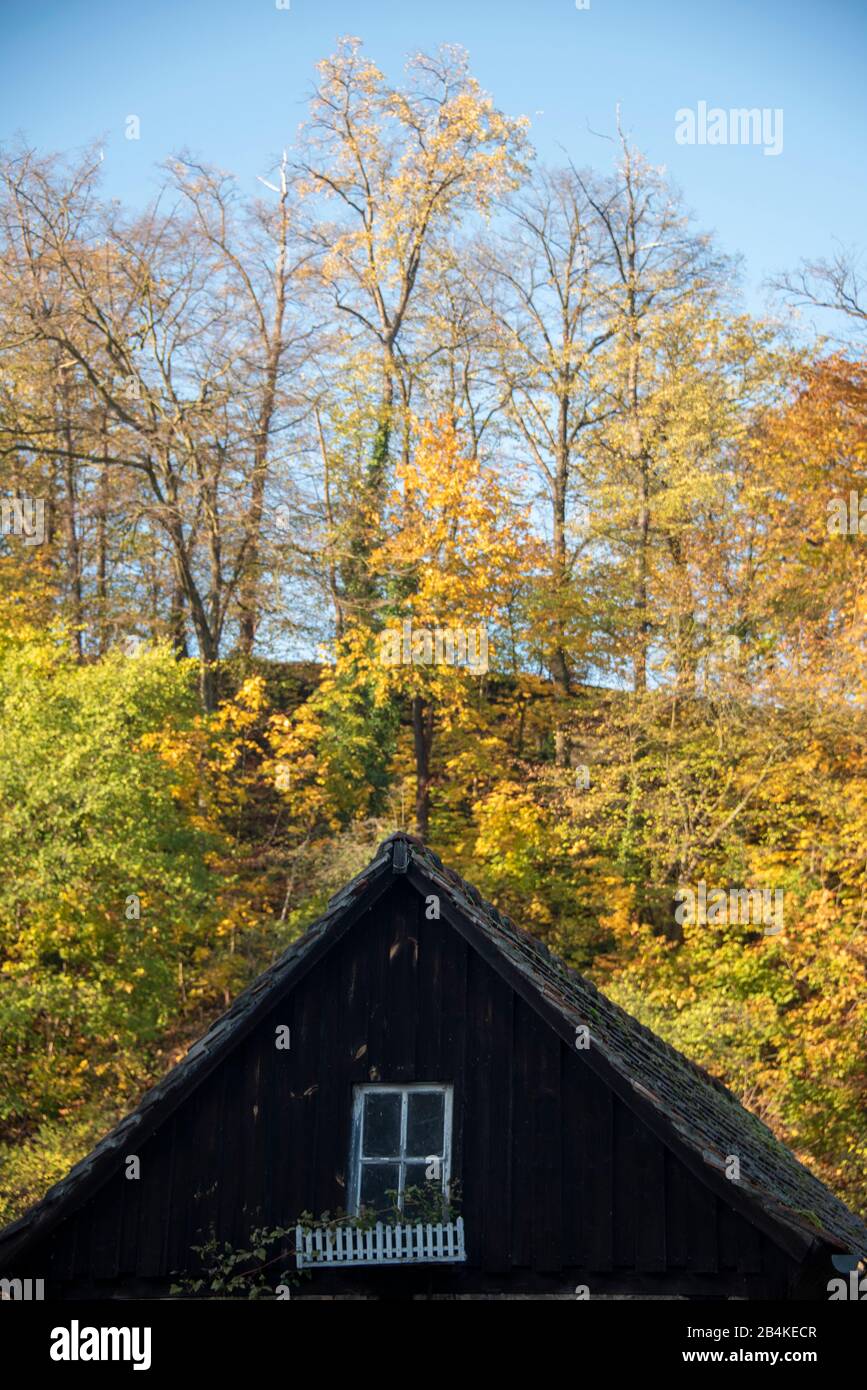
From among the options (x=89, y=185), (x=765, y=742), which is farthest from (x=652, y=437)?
(x=89, y=185)

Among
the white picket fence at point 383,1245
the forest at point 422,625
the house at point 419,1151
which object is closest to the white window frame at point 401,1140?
the house at point 419,1151

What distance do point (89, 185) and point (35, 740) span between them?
15.5 metres

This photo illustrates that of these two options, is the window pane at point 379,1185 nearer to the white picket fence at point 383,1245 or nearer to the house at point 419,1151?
the house at point 419,1151

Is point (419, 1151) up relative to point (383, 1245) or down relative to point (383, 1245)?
up

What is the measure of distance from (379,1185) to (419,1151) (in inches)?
14.7

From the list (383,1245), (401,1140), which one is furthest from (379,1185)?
(383,1245)

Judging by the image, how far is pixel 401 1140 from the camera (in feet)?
35.4

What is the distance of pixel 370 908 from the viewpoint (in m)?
11.1

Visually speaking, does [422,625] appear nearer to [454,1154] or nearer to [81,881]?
[81,881]

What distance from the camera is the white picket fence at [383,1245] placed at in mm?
10305

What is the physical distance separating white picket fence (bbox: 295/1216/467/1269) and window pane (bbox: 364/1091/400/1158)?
0.54 m

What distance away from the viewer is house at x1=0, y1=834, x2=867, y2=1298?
33.7 feet

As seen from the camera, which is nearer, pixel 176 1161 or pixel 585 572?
pixel 176 1161
